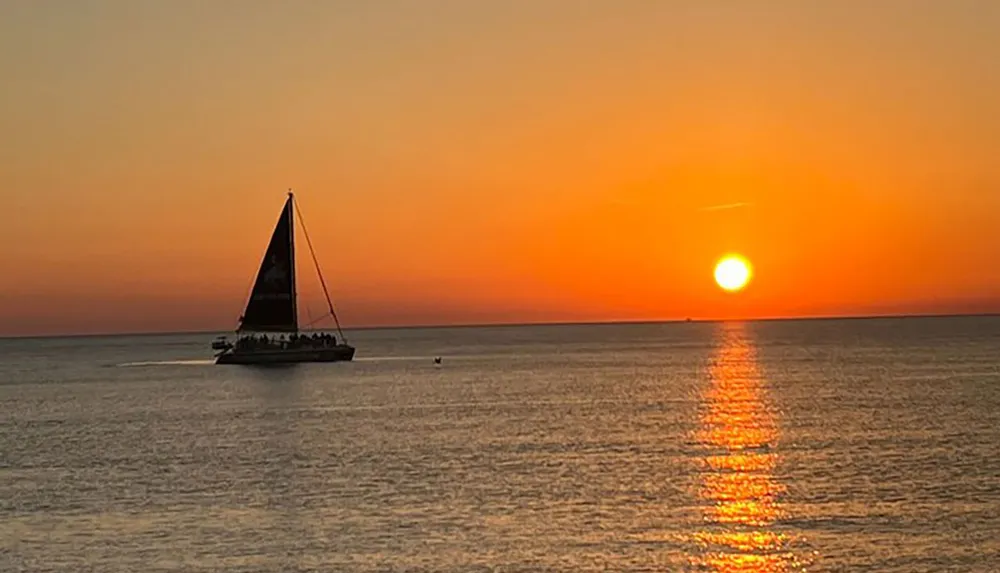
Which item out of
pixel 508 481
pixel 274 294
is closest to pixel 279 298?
pixel 274 294

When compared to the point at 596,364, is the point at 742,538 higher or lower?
lower

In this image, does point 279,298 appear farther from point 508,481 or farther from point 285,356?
point 508,481

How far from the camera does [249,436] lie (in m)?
64.2

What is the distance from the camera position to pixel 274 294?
368 feet

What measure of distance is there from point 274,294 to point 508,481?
71.1 metres

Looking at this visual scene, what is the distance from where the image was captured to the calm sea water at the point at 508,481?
32.0 metres

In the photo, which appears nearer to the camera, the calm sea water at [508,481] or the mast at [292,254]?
the calm sea water at [508,481]

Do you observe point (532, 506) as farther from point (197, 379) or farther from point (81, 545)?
point (197, 379)

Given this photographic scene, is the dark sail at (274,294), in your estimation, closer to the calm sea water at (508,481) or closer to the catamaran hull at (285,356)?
the catamaran hull at (285,356)

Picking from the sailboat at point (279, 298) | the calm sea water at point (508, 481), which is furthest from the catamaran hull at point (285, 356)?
the calm sea water at point (508, 481)

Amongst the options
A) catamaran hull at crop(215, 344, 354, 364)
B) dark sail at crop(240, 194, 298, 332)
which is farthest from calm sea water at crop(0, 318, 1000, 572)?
catamaran hull at crop(215, 344, 354, 364)

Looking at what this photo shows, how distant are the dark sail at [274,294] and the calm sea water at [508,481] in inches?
685

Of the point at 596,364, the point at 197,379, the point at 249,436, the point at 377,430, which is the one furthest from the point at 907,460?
the point at 596,364

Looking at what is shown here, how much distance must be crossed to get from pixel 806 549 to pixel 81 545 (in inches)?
724
